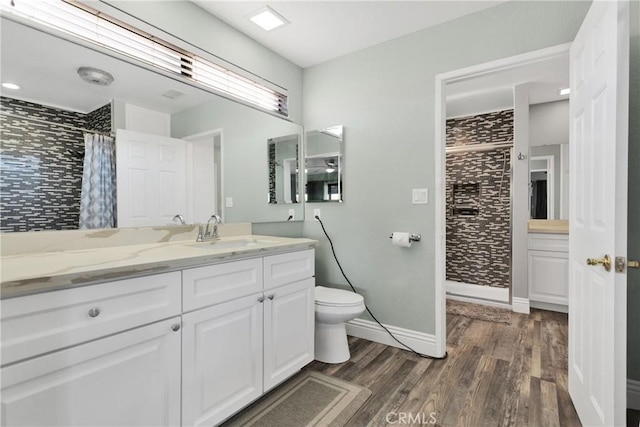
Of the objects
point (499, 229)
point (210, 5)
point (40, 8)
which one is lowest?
point (499, 229)

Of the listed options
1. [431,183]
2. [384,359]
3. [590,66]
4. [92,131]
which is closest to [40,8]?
[92,131]

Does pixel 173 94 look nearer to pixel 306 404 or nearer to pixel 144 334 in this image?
pixel 144 334

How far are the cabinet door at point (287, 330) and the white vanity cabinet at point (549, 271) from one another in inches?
108

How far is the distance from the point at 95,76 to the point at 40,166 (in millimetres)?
550

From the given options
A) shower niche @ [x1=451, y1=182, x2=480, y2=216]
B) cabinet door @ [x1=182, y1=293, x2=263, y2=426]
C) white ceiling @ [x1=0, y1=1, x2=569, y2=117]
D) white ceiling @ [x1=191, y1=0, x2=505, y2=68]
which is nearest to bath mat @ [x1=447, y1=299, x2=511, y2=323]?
shower niche @ [x1=451, y1=182, x2=480, y2=216]

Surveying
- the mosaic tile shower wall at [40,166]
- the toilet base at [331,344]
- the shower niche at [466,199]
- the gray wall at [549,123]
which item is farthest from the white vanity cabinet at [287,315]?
the gray wall at [549,123]

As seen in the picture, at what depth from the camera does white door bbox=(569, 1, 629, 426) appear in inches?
46.0

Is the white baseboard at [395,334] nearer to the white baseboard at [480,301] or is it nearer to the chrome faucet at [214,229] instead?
the chrome faucet at [214,229]

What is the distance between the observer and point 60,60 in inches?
59.3

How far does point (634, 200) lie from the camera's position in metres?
1.69

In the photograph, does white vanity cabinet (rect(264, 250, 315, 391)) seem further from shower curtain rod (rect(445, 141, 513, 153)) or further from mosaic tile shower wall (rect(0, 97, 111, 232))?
shower curtain rod (rect(445, 141, 513, 153))

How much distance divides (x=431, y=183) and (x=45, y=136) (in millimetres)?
2258

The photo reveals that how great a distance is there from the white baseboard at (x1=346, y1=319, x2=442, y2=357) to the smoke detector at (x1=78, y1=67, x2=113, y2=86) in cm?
242

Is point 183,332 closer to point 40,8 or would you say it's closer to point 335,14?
point 40,8
